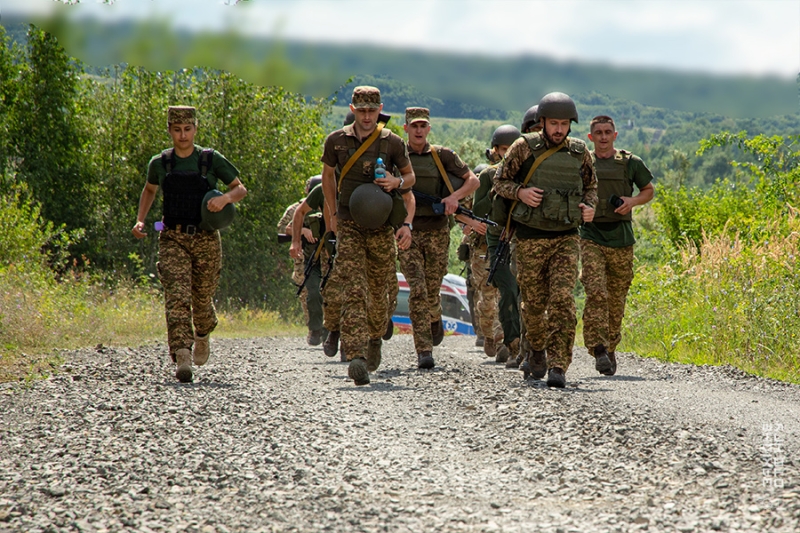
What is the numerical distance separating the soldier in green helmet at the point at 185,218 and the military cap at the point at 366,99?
1.34m

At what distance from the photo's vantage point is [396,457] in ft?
17.9

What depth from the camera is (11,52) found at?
79.2 ft

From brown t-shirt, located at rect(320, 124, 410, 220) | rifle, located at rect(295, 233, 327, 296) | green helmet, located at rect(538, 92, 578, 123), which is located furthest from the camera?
rifle, located at rect(295, 233, 327, 296)

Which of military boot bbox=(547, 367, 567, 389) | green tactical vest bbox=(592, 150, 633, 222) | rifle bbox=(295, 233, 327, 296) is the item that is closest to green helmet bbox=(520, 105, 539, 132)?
green tactical vest bbox=(592, 150, 633, 222)

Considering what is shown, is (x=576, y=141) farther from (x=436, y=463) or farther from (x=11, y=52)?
(x=11, y=52)

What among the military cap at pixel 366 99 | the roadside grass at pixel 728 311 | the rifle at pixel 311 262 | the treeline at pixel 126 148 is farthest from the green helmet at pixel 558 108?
the treeline at pixel 126 148

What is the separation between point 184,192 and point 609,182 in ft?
13.3

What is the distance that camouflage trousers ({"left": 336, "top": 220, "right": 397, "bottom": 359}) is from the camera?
28.2ft

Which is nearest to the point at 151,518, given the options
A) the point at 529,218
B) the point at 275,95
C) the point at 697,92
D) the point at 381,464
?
the point at 381,464

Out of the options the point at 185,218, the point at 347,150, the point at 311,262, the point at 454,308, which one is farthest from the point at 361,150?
the point at 454,308

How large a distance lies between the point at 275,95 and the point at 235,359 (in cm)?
1720

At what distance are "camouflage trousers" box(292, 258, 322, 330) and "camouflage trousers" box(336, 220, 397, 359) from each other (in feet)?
16.7

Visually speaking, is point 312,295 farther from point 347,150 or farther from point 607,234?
point 347,150

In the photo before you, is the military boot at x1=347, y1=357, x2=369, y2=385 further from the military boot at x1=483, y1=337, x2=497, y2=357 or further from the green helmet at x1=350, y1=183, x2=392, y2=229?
the military boot at x1=483, y1=337, x2=497, y2=357
